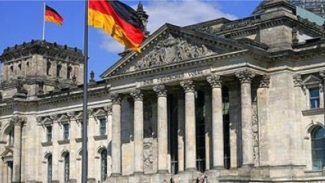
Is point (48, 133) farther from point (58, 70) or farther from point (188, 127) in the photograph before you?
point (188, 127)

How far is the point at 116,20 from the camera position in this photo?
28.7 m

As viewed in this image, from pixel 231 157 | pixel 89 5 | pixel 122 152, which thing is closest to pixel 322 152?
pixel 231 157

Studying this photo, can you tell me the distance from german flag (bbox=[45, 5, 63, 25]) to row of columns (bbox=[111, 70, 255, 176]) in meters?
9.23

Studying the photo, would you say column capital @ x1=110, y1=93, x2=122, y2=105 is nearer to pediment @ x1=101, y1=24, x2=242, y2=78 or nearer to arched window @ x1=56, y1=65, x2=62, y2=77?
pediment @ x1=101, y1=24, x2=242, y2=78

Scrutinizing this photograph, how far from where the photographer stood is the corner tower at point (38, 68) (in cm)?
7481

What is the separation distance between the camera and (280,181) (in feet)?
163

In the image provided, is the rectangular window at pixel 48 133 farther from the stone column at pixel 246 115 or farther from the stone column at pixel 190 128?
the stone column at pixel 246 115

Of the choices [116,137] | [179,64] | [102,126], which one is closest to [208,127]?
[179,64]

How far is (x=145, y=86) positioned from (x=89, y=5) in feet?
94.6

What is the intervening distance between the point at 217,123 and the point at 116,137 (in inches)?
454

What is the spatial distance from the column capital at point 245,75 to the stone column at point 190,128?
447 cm

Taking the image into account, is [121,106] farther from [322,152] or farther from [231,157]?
[322,152]

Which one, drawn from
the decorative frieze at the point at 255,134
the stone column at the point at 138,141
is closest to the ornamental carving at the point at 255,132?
the decorative frieze at the point at 255,134

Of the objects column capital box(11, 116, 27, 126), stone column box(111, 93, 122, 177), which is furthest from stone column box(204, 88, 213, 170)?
column capital box(11, 116, 27, 126)
